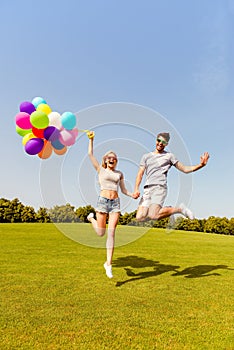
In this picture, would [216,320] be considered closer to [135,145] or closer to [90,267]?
[135,145]

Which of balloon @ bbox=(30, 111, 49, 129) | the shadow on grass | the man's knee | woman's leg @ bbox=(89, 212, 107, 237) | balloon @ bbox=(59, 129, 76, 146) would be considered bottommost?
the shadow on grass

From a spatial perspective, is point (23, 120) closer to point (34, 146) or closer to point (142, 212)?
point (34, 146)

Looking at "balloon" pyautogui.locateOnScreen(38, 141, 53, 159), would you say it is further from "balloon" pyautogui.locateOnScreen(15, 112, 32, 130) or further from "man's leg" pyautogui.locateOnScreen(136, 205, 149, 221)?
"man's leg" pyautogui.locateOnScreen(136, 205, 149, 221)

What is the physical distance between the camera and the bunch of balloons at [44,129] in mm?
7500


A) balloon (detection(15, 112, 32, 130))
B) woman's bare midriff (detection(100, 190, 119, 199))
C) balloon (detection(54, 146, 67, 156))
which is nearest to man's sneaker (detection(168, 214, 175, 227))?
woman's bare midriff (detection(100, 190, 119, 199))

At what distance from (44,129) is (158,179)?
2.76m

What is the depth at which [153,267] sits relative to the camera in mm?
9672

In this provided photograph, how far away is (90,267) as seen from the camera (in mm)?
9062

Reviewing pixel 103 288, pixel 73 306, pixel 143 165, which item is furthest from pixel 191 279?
pixel 73 306

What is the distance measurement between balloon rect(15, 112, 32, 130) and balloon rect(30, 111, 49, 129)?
1.53 ft

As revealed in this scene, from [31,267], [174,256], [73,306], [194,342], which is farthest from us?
[174,256]

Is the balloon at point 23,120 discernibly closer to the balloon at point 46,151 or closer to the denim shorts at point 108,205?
the balloon at point 46,151

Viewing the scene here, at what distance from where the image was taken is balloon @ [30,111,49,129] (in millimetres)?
7398

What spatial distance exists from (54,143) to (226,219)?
39.7m
